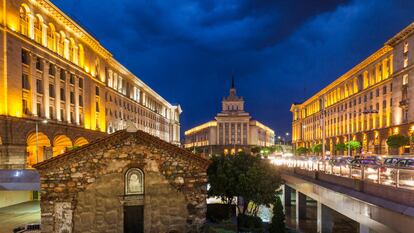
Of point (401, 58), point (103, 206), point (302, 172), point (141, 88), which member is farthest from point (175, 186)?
point (141, 88)

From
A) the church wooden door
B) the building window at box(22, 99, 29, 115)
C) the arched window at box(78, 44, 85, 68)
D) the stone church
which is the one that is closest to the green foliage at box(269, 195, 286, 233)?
the stone church

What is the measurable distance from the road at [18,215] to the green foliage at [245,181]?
48.6 ft

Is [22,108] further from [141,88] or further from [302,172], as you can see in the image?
[141,88]

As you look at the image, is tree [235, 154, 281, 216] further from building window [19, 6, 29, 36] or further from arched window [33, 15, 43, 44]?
arched window [33, 15, 43, 44]

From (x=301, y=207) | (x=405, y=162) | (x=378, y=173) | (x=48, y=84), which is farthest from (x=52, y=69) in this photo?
(x=378, y=173)

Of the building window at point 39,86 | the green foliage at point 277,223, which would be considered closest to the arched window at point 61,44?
the building window at point 39,86

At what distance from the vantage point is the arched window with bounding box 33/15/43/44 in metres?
47.5

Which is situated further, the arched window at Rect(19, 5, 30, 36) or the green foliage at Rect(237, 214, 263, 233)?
the arched window at Rect(19, 5, 30, 36)

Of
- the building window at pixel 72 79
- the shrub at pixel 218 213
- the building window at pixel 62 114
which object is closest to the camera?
the shrub at pixel 218 213

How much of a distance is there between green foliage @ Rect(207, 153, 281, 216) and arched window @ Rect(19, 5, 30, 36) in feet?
108

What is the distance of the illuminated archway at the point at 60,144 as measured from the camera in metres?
51.8

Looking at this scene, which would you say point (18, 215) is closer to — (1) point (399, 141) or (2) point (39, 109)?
(2) point (39, 109)

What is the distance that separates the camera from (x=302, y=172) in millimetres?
32719

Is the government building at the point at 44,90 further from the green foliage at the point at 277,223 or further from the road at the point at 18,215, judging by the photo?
the green foliage at the point at 277,223
